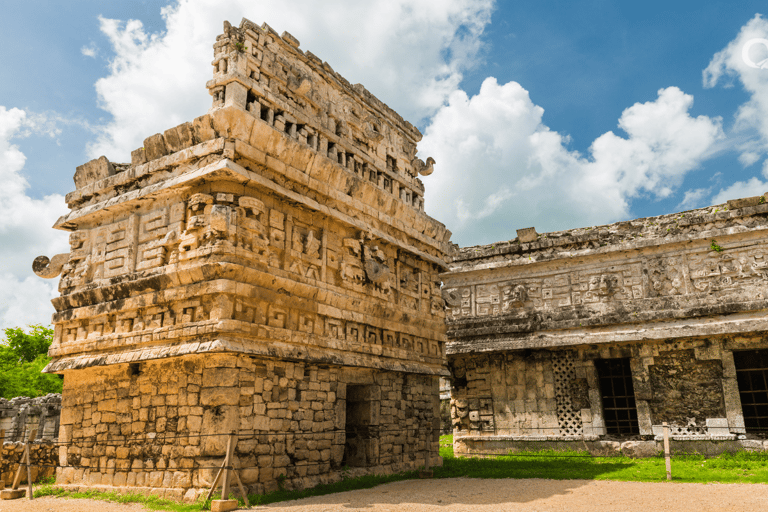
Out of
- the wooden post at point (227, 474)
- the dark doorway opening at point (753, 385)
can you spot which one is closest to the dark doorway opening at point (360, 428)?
the wooden post at point (227, 474)

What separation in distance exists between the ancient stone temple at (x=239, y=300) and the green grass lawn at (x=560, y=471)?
289 millimetres

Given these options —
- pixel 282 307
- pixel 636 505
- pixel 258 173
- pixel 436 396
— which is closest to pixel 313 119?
pixel 258 173

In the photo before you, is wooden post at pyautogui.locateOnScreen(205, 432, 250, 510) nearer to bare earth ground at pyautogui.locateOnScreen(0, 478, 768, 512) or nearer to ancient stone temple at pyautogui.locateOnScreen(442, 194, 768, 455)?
bare earth ground at pyautogui.locateOnScreen(0, 478, 768, 512)

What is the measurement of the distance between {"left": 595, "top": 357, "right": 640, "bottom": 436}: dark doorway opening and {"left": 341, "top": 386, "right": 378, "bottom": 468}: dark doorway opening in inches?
272

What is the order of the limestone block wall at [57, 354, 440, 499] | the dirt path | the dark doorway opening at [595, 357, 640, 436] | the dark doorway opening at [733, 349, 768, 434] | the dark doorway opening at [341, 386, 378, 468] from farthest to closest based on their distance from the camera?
the dark doorway opening at [595, 357, 640, 436]
the dark doorway opening at [733, 349, 768, 434]
the dark doorway opening at [341, 386, 378, 468]
the limestone block wall at [57, 354, 440, 499]
the dirt path

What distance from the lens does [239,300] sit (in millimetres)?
7809

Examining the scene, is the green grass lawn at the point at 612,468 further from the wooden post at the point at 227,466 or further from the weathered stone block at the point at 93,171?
the weathered stone block at the point at 93,171

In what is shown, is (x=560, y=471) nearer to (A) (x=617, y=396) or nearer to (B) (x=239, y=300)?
(A) (x=617, y=396)

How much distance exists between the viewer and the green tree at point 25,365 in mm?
24922

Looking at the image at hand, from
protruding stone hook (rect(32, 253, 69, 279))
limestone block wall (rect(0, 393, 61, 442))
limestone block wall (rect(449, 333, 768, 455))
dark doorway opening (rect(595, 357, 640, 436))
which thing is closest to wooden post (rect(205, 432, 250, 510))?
protruding stone hook (rect(32, 253, 69, 279))

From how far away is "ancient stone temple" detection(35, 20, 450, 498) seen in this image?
768 centimetres

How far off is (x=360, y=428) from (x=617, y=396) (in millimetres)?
7407

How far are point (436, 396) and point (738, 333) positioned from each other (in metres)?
6.69

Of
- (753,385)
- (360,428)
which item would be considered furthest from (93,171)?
(753,385)
